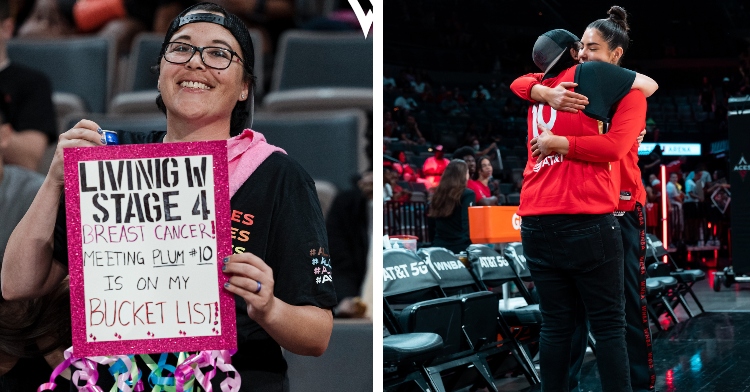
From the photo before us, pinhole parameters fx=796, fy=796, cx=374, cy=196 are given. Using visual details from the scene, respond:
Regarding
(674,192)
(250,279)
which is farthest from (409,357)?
(674,192)

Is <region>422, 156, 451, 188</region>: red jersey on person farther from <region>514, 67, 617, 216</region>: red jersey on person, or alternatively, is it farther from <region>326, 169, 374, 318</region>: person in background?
<region>326, 169, 374, 318</region>: person in background

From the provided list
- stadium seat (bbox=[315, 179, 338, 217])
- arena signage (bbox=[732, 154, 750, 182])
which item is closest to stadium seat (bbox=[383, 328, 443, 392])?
stadium seat (bbox=[315, 179, 338, 217])

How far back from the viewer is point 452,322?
365 cm

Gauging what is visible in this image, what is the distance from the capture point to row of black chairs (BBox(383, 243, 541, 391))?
3307 mm

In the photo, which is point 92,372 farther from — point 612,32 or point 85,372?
point 612,32

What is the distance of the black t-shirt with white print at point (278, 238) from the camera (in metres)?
1.57

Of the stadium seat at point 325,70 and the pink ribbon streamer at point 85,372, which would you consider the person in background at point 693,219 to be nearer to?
the stadium seat at point 325,70

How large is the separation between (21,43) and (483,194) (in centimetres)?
483

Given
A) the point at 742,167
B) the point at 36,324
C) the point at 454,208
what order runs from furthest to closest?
the point at 742,167 < the point at 454,208 < the point at 36,324

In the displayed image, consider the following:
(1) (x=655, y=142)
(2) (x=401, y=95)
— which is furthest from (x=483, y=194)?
(1) (x=655, y=142)

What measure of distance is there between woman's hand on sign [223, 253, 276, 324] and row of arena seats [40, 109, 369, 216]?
1.61 ft

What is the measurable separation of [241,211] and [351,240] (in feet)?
1.27

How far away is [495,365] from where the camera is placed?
4.21 meters

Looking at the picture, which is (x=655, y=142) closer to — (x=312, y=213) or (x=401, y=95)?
(x=401, y=95)
